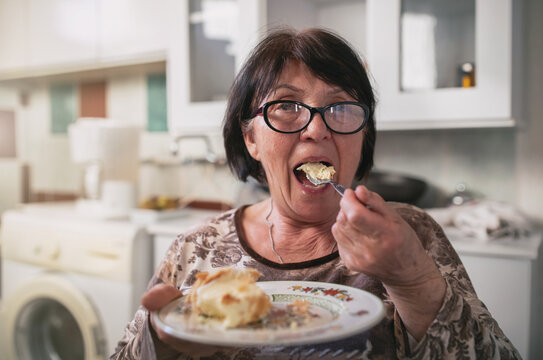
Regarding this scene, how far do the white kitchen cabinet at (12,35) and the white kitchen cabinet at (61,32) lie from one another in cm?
5

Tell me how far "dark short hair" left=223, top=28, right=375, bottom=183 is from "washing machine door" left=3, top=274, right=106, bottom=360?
129cm

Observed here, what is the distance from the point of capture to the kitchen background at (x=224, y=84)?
1.51 m

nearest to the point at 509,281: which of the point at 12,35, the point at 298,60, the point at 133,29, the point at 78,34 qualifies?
the point at 298,60

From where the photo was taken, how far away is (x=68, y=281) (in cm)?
194

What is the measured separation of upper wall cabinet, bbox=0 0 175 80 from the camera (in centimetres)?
→ 210

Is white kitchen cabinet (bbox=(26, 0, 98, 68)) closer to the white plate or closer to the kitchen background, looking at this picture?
the kitchen background

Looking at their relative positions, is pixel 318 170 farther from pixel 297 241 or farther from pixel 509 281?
pixel 509 281

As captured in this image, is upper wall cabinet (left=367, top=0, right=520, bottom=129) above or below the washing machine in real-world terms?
above

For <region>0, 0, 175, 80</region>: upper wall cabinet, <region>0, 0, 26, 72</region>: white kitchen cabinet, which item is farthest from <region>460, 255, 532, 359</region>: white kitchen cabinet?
<region>0, 0, 26, 72</region>: white kitchen cabinet

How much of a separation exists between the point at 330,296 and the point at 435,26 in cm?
125

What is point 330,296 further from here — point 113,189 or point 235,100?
point 113,189

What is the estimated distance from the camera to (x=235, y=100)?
98cm

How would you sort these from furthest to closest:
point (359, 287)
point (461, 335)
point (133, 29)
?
point (133, 29) < point (359, 287) < point (461, 335)

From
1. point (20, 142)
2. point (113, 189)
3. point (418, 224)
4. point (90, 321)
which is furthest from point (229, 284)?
point (20, 142)
